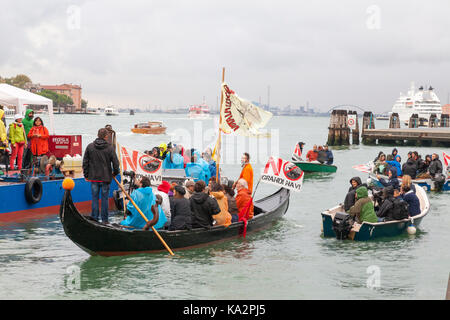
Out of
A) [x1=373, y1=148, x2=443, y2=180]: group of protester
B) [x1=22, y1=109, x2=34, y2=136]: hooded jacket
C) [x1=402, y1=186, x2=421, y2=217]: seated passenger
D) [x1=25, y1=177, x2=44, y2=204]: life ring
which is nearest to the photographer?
[x1=402, y1=186, x2=421, y2=217]: seated passenger

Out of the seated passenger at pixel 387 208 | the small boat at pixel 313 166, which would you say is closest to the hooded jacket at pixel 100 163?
the seated passenger at pixel 387 208

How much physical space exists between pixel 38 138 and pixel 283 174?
25.1 ft

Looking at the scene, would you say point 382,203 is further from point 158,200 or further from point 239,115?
point 158,200

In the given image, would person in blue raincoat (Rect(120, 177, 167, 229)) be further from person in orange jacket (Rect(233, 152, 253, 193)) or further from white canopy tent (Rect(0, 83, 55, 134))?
white canopy tent (Rect(0, 83, 55, 134))

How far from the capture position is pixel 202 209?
14.1 m

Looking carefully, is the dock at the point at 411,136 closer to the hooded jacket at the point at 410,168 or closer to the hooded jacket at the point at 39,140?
the hooded jacket at the point at 410,168

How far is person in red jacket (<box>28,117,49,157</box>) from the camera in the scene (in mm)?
18766

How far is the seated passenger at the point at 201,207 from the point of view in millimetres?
13922

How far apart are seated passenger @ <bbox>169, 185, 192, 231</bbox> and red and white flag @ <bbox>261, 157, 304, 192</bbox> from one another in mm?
3792

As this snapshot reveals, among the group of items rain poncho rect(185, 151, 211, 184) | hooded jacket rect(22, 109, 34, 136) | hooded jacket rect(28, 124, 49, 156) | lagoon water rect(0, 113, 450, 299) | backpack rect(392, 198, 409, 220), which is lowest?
lagoon water rect(0, 113, 450, 299)

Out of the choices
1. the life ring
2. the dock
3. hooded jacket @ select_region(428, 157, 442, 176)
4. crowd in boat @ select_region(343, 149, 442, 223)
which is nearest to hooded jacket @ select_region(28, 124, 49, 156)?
the life ring

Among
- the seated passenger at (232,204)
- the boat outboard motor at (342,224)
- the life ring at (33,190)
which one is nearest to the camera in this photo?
the seated passenger at (232,204)

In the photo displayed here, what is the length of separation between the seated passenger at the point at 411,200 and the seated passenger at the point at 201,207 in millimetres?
6102
